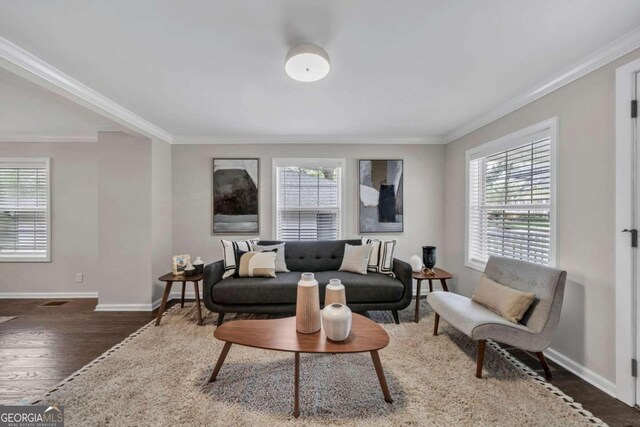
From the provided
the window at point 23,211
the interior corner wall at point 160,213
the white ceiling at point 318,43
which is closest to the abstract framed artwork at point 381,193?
the white ceiling at point 318,43

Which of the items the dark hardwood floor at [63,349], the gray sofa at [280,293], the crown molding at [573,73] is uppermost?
the crown molding at [573,73]

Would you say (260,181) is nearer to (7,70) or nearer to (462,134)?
(7,70)

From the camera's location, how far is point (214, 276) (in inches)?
118

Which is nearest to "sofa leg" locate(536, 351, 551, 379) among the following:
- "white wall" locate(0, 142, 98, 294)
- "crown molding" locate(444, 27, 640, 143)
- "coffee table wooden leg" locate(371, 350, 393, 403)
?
"coffee table wooden leg" locate(371, 350, 393, 403)

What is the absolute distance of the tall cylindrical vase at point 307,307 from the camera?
6.23ft

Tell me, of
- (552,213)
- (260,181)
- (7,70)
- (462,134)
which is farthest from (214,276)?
(462,134)

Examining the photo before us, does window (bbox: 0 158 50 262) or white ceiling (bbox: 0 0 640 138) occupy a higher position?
white ceiling (bbox: 0 0 640 138)

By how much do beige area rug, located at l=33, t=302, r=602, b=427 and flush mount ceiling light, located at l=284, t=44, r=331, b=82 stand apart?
2264 mm

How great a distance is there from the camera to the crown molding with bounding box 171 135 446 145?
3963 millimetres

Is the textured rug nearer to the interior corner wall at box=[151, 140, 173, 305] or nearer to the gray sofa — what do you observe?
the interior corner wall at box=[151, 140, 173, 305]

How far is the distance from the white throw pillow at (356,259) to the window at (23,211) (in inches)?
173

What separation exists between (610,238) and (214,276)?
3.48 metres

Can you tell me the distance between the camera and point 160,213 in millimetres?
3715

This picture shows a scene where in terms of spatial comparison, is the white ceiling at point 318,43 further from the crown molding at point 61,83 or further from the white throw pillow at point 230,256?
the white throw pillow at point 230,256
